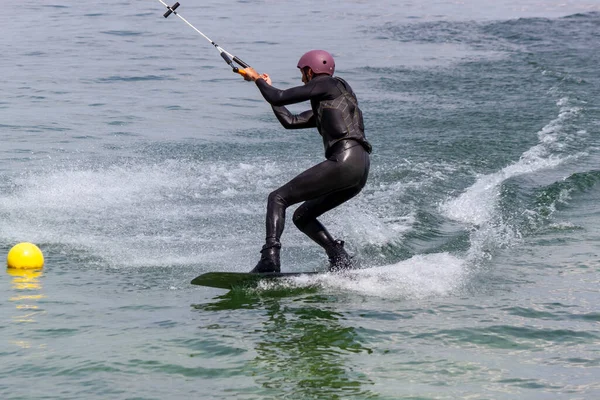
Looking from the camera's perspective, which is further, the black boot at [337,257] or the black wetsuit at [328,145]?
the black boot at [337,257]

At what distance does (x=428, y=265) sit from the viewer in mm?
10656

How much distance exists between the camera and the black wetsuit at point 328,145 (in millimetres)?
9422

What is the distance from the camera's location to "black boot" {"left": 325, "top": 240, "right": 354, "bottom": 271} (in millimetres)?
10094

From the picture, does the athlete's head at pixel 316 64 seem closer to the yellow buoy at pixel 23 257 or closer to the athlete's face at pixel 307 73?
the athlete's face at pixel 307 73

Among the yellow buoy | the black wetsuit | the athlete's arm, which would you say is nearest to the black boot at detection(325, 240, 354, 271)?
the black wetsuit

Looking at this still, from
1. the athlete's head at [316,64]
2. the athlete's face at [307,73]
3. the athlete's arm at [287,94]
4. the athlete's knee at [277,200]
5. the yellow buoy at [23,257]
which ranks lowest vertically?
the yellow buoy at [23,257]

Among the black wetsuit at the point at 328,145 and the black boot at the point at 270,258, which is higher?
the black wetsuit at the point at 328,145

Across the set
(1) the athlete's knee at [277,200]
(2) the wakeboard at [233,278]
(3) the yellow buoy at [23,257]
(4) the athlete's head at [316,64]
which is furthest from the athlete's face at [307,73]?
(3) the yellow buoy at [23,257]

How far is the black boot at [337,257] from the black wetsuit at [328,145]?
0.64m

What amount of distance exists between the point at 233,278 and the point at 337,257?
45.7 inches

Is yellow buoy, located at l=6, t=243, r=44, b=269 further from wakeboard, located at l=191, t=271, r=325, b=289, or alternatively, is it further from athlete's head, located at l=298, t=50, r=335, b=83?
athlete's head, located at l=298, t=50, r=335, b=83

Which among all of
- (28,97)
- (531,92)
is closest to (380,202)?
(531,92)

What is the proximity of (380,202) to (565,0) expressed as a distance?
32957 mm

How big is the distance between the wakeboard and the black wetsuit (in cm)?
33
